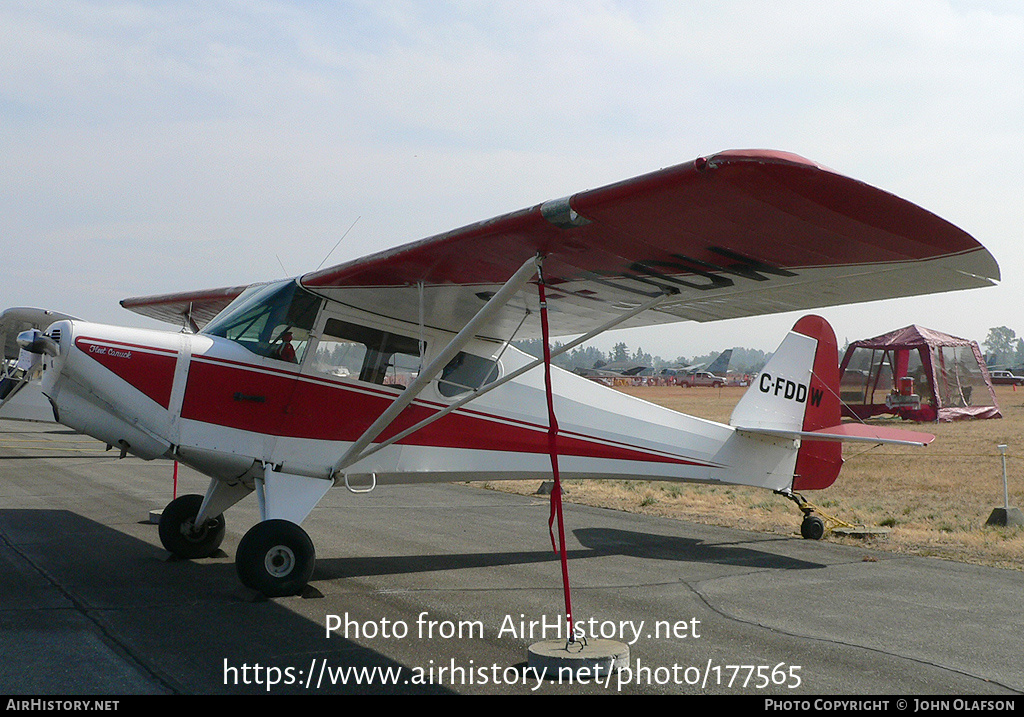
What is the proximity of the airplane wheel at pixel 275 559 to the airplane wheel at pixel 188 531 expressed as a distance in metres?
1.71

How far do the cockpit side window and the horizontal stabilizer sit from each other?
420 cm

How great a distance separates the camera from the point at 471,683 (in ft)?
14.2

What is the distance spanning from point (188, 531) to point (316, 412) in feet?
6.34

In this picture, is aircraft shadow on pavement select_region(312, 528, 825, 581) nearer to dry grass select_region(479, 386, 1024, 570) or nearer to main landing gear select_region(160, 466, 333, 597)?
main landing gear select_region(160, 466, 333, 597)

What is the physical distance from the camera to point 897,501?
13.2 meters

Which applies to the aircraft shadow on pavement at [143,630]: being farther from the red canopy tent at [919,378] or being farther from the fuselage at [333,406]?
the red canopy tent at [919,378]

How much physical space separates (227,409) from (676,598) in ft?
12.7

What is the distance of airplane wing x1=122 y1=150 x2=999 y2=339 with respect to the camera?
12.9 ft

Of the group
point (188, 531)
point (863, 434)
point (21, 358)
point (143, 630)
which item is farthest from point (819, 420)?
point (21, 358)

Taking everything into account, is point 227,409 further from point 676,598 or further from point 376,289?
point 676,598

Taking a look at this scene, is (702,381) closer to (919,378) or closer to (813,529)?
(919,378)

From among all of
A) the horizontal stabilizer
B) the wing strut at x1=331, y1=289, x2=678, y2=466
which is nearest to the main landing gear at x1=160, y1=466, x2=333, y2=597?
the wing strut at x1=331, y1=289, x2=678, y2=466

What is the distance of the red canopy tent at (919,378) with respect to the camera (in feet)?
98.2
